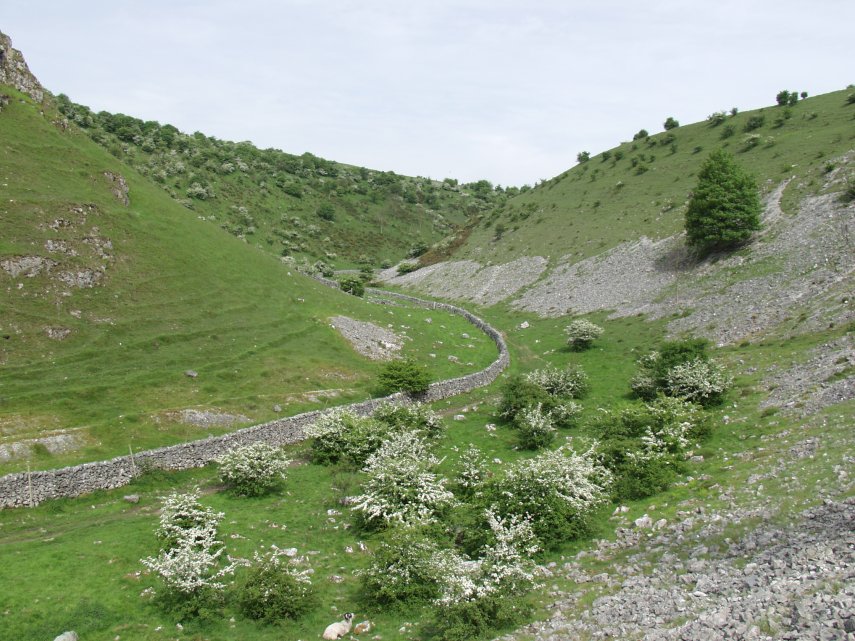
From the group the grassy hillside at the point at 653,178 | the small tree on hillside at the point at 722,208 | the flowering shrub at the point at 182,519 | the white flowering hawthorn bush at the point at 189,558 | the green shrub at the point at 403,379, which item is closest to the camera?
the white flowering hawthorn bush at the point at 189,558

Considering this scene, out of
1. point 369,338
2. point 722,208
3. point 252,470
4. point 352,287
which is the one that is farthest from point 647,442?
point 352,287

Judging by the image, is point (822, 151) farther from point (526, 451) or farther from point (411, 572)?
point (411, 572)

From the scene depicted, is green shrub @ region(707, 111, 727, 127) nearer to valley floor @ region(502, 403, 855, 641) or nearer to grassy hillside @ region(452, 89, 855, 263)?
grassy hillside @ region(452, 89, 855, 263)

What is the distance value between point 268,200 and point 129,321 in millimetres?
117639

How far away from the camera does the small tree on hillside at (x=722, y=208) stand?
5953cm

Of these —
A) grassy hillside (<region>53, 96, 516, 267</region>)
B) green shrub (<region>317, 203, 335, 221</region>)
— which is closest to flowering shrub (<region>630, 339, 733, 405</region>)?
grassy hillside (<region>53, 96, 516, 267</region>)

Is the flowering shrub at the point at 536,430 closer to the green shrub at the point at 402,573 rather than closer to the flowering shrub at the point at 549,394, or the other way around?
the flowering shrub at the point at 549,394

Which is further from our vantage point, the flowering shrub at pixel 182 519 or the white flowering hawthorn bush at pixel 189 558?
the flowering shrub at pixel 182 519

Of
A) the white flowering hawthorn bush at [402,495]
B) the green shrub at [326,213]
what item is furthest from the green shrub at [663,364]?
the green shrub at [326,213]

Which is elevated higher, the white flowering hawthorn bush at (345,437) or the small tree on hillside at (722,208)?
the small tree on hillside at (722,208)

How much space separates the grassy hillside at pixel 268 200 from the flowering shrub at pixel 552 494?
110 m

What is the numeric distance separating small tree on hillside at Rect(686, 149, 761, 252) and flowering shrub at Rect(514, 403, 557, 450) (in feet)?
124

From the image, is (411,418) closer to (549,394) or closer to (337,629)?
(549,394)

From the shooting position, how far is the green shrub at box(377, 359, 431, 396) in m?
43.6
